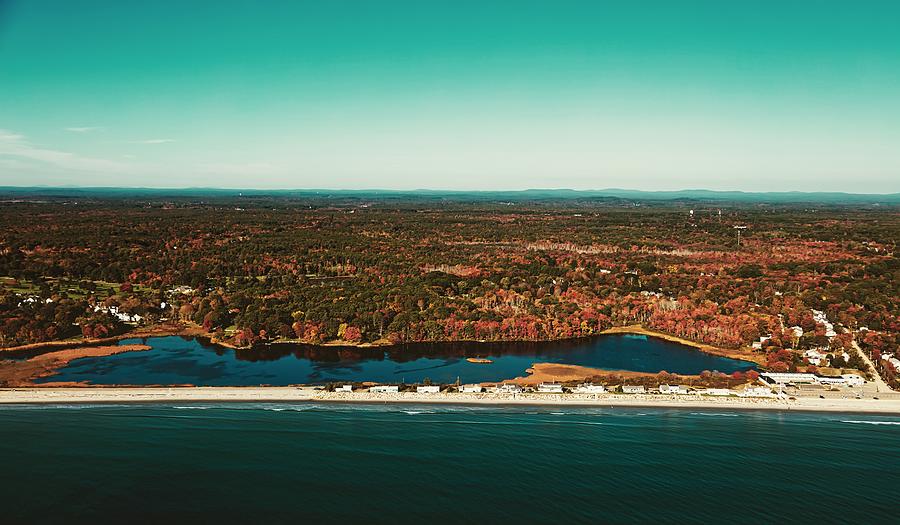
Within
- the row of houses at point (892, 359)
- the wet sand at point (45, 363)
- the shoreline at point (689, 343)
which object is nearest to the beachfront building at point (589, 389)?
the shoreline at point (689, 343)

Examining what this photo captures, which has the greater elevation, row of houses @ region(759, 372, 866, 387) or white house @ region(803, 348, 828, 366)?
white house @ region(803, 348, 828, 366)

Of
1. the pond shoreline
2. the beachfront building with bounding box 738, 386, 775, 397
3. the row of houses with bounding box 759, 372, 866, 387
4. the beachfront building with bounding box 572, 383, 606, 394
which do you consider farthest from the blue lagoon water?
the beachfront building with bounding box 572, 383, 606, 394

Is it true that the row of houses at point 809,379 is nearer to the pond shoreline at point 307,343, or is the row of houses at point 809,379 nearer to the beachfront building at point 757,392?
the beachfront building at point 757,392

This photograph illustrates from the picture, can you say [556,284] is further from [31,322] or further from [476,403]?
[31,322]

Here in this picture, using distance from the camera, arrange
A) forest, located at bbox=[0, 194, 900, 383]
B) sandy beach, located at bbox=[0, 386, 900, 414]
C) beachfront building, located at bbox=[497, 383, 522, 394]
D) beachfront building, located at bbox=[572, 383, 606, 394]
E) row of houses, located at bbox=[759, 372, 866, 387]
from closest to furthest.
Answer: sandy beach, located at bbox=[0, 386, 900, 414]
beachfront building, located at bbox=[497, 383, 522, 394]
beachfront building, located at bbox=[572, 383, 606, 394]
row of houses, located at bbox=[759, 372, 866, 387]
forest, located at bbox=[0, 194, 900, 383]

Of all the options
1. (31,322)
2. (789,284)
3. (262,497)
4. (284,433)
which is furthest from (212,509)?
(789,284)

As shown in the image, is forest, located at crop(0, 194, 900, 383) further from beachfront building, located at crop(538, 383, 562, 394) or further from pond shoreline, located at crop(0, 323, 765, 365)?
beachfront building, located at crop(538, 383, 562, 394)

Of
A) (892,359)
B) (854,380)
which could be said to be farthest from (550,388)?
(892,359)
